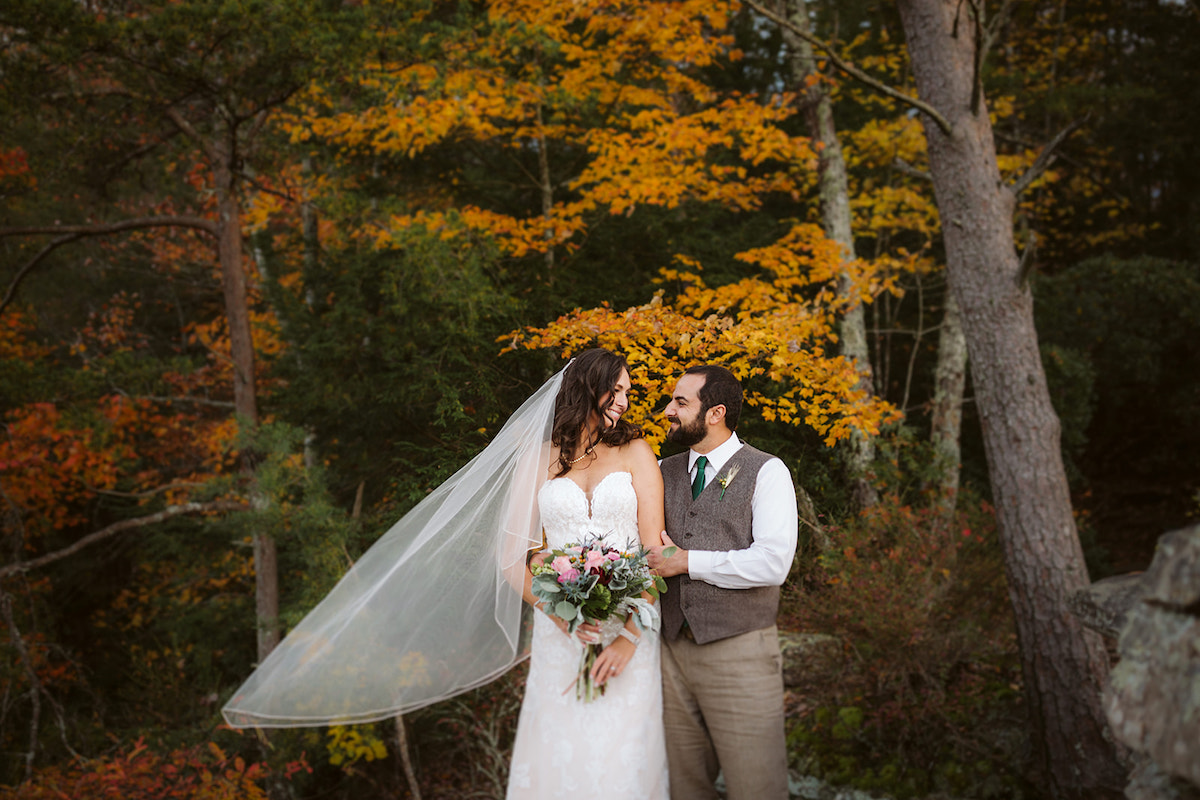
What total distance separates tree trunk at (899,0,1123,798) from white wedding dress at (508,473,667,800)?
103 inches

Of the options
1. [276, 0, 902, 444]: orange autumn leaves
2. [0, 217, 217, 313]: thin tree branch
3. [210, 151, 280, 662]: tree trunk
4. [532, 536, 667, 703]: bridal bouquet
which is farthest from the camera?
[210, 151, 280, 662]: tree trunk

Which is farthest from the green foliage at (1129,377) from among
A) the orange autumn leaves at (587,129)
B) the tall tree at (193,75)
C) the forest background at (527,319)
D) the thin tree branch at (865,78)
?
the tall tree at (193,75)

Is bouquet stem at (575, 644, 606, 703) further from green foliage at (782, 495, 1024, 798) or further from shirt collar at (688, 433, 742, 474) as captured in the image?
green foliage at (782, 495, 1024, 798)

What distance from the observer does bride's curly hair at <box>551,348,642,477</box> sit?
3.06 m

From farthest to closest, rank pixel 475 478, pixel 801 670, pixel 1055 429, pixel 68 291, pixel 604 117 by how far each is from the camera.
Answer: pixel 68 291 → pixel 604 117 → pixel 801 670 → pixel 1055 429 → pixel 475 478

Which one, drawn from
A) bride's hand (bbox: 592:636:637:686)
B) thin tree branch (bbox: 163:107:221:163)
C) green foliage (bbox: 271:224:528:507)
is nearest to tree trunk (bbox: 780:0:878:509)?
green foliage (bbox: 271:224:528:507)

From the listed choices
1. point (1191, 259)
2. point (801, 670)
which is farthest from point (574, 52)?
point (1191, 259)

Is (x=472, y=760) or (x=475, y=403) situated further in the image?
(x=472, y=760)

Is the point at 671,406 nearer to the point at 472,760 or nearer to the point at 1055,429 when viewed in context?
the point at 1055,429

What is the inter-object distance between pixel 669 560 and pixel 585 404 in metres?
0.73

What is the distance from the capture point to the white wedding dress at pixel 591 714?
9.36 ft

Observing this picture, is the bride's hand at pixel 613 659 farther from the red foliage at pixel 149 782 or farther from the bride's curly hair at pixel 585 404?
the red foliage at pixel 149 782

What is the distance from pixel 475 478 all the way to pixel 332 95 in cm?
439

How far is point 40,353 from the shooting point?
1060cm
